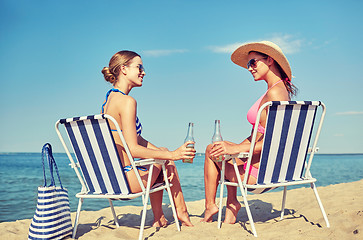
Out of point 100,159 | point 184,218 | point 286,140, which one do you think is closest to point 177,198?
point 184,218

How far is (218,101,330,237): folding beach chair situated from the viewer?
3053mm

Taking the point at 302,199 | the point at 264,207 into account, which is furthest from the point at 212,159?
the point at 302,199

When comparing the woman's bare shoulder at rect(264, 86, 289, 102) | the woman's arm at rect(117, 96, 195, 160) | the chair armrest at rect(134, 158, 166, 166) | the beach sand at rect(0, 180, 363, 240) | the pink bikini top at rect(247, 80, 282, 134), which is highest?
the woman's bare shoulder at rect(264, 86, 289, 102)

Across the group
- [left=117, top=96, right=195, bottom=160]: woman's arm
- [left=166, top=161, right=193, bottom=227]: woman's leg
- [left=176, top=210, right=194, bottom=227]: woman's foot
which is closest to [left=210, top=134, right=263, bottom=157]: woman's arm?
[left=117, top=96, right=195, bottom=160]: woman's arm

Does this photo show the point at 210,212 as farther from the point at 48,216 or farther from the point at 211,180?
the point at 48,216

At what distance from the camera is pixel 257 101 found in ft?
12.0

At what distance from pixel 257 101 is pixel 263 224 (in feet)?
4.58

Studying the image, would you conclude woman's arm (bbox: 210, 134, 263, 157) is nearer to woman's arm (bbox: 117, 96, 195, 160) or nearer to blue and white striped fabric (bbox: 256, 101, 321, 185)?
blue and white striped fabric (bbox: 256, 101, 321, 185)

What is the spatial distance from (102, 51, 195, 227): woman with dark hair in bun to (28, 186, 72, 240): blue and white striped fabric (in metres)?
Answer: 0.69

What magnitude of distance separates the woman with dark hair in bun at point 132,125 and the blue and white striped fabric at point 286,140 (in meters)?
0.70

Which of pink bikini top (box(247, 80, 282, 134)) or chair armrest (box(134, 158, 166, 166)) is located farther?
pink bikini top (box(247, 80, 282, 134))

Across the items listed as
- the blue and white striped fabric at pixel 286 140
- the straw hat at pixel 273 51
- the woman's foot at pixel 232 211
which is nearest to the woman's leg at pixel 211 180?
the woman's foot at pixel 232 211

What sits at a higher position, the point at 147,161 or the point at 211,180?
the point at 147,161

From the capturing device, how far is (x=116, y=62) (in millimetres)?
3553
